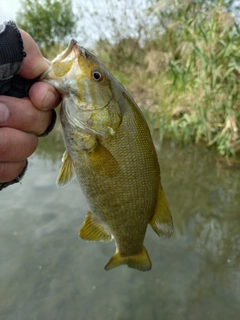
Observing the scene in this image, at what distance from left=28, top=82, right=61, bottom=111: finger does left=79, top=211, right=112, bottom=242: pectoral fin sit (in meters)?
0.77

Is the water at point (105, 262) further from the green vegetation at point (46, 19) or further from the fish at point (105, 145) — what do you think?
the green vegetation at point (46, 19)

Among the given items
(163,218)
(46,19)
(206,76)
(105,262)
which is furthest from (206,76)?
(46,19)

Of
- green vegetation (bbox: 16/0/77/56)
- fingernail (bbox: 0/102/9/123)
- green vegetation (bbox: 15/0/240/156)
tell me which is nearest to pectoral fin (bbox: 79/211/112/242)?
fingernail (bbox: 0/102/9/123)

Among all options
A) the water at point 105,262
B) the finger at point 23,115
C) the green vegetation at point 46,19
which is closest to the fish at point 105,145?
the finger at point 23,115

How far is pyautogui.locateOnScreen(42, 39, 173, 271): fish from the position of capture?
1545 mm

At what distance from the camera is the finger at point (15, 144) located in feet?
4.96

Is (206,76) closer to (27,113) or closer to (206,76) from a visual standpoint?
(206,76)

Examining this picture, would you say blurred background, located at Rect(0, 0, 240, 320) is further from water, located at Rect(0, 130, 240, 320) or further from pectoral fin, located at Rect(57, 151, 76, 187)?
pectoral fin, located at Rect(57, 151, 76, 187)

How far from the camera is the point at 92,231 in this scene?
2008 mm

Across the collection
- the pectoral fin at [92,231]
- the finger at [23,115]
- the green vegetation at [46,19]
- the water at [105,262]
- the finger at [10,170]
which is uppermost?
the finger at [23,115]

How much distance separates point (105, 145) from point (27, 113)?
0.42 meters

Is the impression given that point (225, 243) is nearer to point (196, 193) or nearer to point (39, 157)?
point (196, 193)

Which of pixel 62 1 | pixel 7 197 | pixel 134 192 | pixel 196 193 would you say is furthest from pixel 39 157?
pixel 62 1

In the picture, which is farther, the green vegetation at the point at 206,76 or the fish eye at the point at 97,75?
the green vegetation at the point at 206,76
